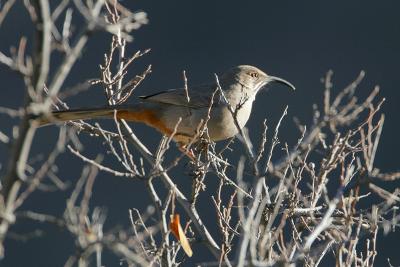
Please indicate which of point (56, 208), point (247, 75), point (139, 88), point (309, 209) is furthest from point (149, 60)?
point (309, 209)

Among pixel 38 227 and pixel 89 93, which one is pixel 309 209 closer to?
pixel 38 227

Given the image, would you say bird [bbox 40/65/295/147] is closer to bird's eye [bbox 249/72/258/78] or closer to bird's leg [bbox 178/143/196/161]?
bird's leg [bbox 178/143/196/161]

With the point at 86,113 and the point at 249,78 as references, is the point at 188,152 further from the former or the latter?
the point at 249,78

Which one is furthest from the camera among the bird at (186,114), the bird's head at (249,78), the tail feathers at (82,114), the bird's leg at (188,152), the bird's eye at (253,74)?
the bird's eye at (253,74)

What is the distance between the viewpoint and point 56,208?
946cm

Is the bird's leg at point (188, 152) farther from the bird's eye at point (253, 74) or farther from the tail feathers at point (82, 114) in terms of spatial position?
the bird's eye at point (253, 74)

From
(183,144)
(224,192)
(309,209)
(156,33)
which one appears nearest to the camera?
(309,209)

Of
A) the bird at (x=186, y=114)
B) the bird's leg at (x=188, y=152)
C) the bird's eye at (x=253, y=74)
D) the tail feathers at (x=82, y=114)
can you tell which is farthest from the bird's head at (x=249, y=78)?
the tail feathers at (x=82, y=114)

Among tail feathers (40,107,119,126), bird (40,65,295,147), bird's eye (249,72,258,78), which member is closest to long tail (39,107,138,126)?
tail feathers (40,107,119,126)

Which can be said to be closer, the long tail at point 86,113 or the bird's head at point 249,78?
the long tail at point 86,113

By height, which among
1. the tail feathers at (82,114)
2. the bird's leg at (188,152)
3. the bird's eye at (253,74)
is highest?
the tail feathers at (82,114)

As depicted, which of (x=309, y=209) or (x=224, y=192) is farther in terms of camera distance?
(x=224, y=192)

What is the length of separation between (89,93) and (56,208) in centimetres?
161

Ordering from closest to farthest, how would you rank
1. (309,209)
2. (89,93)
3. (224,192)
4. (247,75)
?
(309,209) < (247,75) < (224,192) < (89,93)
